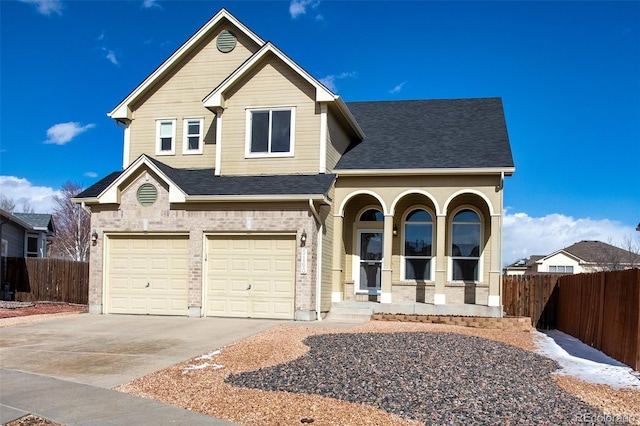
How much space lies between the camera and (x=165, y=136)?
1958 cm

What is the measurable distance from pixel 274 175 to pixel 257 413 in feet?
36.2

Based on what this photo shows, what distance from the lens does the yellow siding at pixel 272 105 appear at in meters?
17.3

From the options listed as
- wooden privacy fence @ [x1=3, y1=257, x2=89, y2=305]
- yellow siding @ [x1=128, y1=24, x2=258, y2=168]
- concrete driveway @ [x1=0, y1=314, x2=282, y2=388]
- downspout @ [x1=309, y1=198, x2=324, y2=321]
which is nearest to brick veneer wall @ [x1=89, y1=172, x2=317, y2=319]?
downspout @ [x1=309, y1=198, x2=324, y2=321]

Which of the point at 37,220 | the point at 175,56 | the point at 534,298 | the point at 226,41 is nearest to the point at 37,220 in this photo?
the point at 37,220

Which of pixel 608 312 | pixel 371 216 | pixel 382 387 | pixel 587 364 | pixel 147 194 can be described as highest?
pixel 147 194

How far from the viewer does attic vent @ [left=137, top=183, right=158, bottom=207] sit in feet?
55.7

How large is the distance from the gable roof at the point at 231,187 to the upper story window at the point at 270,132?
80 cm

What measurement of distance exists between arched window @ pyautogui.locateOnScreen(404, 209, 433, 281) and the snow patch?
15.4 ft

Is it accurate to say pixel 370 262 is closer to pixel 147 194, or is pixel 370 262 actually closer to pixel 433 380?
pixel 147 194

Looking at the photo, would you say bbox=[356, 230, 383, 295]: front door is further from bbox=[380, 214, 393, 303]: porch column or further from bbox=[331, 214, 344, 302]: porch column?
bbox=[380, 214, 393, 303]: porch column

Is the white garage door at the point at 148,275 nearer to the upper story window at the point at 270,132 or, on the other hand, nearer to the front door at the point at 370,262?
the upper story window at the point at 270,132

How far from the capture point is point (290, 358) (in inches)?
391

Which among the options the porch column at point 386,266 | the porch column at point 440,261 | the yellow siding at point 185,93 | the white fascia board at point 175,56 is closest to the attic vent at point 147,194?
the yellow siding at point 185,93

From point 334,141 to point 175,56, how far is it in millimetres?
5889
